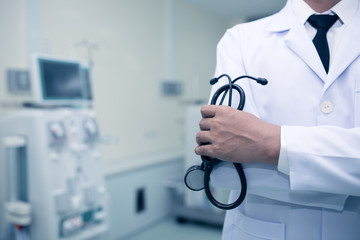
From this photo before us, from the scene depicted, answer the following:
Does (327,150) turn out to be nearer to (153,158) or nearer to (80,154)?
(80,154)

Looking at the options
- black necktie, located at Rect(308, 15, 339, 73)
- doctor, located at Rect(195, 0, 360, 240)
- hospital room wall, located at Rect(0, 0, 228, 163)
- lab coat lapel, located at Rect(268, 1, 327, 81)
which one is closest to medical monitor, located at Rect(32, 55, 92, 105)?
hospital room wall, located at Rect(0, 0, 228, 163)

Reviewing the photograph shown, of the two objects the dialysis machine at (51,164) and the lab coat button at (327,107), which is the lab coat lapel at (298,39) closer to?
the lab coat button at (327,107)

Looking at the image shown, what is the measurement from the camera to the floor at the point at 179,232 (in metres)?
2.88

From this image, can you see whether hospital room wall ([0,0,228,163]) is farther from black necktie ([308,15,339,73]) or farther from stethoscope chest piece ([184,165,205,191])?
stethoscope chest piece ([184,165,205,191])

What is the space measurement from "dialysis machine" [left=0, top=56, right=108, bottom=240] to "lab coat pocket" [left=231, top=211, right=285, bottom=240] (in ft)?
4.03

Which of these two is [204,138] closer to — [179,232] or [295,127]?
[295,127]

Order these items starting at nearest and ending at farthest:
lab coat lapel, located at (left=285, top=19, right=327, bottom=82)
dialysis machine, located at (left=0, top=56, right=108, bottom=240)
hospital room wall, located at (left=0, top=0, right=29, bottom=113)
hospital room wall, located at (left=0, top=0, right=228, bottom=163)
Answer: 1. lab coat lapel, located at (left=285, top=19, right=327, bottom=82)
2. dialysis machine, located at (left=0, top=56, right=108, bottom=240)
3. hospital room wall, located at (left=0, top=0, right=29, bottom=113)
4. hospital room wall, located at (left=0, top=0, right=228, bottom=163)

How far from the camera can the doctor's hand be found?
0.69m

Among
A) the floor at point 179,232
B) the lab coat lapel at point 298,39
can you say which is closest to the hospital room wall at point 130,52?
the floor at point 179,232

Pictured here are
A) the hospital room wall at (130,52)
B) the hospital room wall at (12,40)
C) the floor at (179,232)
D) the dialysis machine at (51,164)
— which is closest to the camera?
the dialysis machine at (51,164)

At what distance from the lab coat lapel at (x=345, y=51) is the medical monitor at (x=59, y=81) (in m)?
1.55

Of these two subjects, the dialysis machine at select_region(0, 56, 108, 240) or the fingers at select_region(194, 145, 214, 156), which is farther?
the dialysis machine at select_region(0, 56, 108, 240)

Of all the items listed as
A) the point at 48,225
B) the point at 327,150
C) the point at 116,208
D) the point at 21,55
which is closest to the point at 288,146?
the point at 327,150

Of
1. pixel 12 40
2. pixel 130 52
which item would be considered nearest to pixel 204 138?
pixel 12 40
